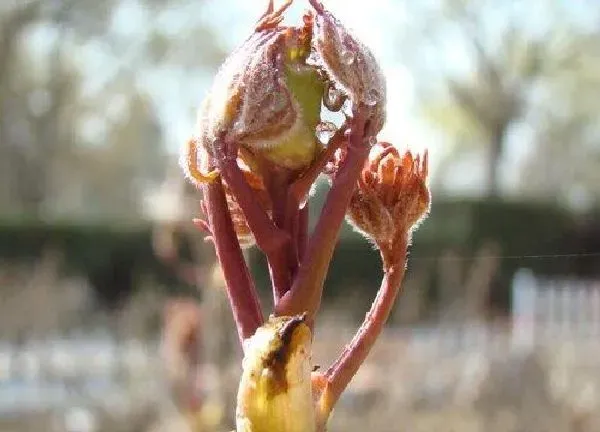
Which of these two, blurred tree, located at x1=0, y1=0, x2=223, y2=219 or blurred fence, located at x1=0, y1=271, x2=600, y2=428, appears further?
blurred tree, located at x1=0, y1=0, x2=223, y2=219

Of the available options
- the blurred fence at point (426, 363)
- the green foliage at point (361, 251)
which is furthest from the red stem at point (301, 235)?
the green foliage at point (361, 251)

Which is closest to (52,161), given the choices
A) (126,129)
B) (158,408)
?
(126,129)

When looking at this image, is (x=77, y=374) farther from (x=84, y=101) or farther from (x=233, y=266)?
(x=84, y=101)

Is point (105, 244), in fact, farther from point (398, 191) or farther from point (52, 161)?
point (398, 191)

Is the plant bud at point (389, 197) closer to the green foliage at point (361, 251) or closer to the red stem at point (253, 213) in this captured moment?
the red stem at point (253, 213)

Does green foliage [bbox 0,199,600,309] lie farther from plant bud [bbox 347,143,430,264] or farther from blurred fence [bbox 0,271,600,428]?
plant bud [bbox 347,143,430,264]

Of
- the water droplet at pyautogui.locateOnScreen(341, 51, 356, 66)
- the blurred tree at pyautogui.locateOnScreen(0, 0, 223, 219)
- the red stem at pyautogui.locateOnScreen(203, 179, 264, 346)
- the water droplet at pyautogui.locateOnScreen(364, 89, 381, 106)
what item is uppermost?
the blurred tree at pyautogui.locateOnScreen(0, 0, 223, 219)

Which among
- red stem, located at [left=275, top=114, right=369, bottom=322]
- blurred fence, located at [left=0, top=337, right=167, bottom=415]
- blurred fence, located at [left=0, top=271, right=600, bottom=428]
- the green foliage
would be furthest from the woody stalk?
the green foliage
